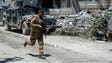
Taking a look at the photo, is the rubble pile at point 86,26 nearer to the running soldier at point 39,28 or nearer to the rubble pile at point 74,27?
the rubble pile at point 74,27

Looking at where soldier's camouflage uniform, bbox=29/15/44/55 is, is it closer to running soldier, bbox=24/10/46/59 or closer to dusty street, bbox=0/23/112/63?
running soldier, bbox=24/10/46/59

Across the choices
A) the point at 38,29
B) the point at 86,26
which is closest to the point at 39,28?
the point at 38,29

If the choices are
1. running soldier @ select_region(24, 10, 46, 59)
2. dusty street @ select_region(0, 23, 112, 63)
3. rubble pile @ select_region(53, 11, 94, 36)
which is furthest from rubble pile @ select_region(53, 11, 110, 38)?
running soldier @ select_region(24, 10, 46, 59)

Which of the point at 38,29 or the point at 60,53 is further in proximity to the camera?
the point at 60,53

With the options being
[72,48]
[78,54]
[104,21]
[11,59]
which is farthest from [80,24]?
[11,59]

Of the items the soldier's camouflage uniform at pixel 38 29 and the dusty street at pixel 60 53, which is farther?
the soldier's camouflage uniform at pixel 38 29

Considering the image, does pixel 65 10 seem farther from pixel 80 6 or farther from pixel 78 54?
pixel 78 54

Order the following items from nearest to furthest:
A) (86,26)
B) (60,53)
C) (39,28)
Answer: (39,28) < (60,53) < (86,26)

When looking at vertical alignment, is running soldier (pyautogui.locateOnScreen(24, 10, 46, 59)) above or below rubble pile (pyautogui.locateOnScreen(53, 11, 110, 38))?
above

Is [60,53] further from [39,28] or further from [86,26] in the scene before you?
[86,26]

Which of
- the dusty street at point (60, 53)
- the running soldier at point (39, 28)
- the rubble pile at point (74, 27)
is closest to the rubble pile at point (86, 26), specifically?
the rubble pile at point (74, 27)

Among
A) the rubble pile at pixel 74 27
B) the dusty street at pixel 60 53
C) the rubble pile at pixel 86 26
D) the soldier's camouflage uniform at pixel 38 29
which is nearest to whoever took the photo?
the dusty street at pixel 60 53

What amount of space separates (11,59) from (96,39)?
7887mm

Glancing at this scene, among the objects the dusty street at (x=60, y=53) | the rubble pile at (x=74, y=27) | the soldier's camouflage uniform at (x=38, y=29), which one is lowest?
the rubble pile at (x=74, y=27)
